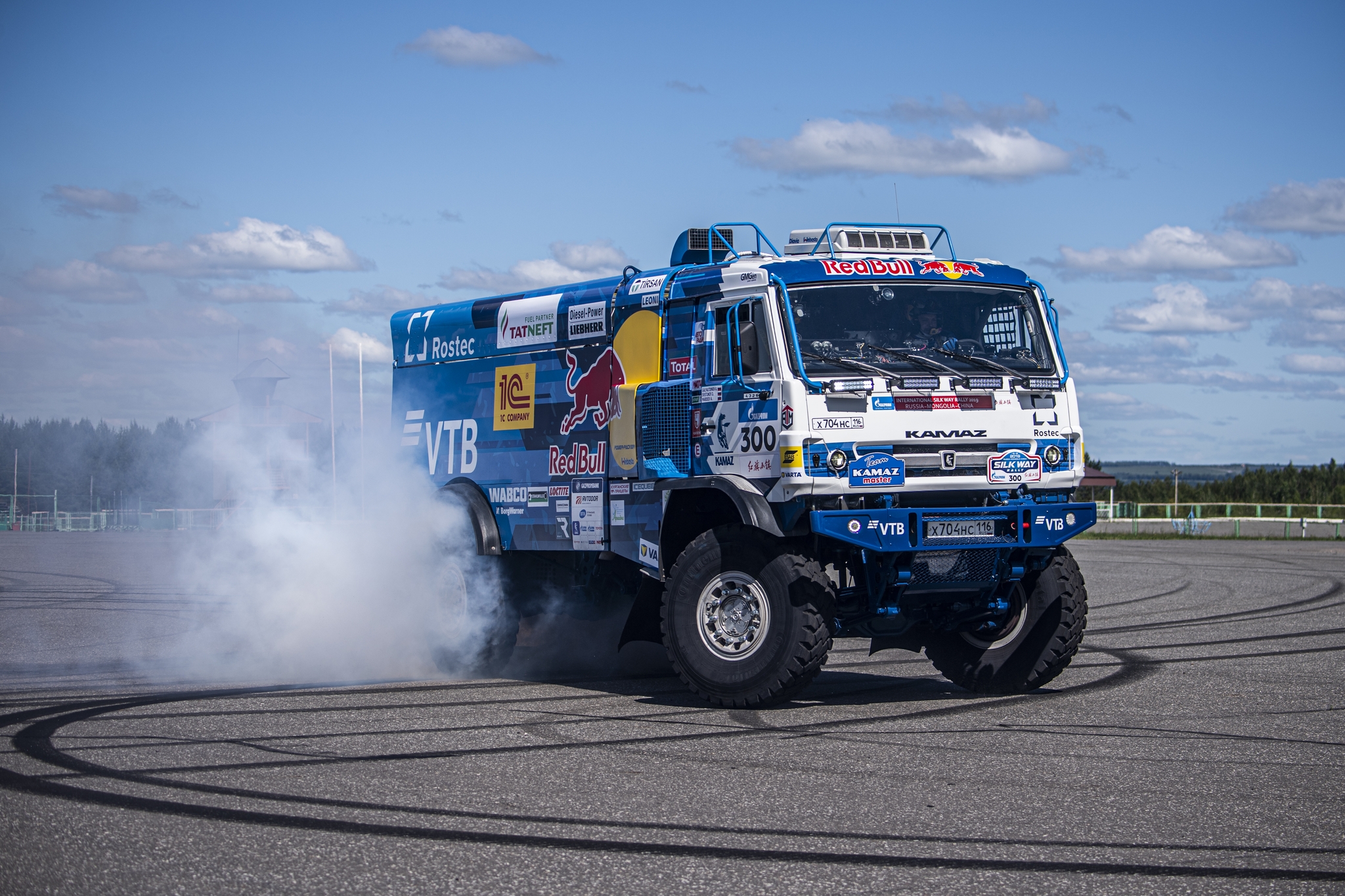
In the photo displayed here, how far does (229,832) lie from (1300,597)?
56.8 ft

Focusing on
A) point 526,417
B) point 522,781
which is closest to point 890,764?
point 522,781

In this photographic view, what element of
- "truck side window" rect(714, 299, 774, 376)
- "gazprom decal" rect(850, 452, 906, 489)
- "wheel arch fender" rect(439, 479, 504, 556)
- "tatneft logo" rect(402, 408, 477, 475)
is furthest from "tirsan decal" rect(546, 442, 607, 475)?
"gazprom decal" rect(850, 452, 906, 489)

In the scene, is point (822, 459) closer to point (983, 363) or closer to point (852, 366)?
point (852, 366)

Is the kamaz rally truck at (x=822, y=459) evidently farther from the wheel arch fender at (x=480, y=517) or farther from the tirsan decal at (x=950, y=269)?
the wheel arch fender at (x=480, y=517)

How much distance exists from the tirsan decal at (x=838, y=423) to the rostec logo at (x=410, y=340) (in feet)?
18.8

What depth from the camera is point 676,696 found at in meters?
10.6

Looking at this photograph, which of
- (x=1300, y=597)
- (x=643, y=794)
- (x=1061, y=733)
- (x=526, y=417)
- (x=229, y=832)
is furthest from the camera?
(x=1300, y=597)

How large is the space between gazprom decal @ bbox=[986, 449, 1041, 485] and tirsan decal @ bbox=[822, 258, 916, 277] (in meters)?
1.57

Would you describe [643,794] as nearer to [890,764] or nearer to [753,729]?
[890,764]

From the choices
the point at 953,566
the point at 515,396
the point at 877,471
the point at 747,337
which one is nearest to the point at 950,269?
the point at 747,337

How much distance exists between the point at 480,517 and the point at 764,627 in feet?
13.2

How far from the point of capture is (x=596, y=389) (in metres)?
11.7

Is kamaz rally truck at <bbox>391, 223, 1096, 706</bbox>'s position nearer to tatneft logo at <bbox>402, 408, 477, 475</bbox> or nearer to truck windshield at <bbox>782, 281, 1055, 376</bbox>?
truck windshield at <bbox>782, 281, 1055, 376</bbox>

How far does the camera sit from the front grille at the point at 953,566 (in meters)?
9.56
